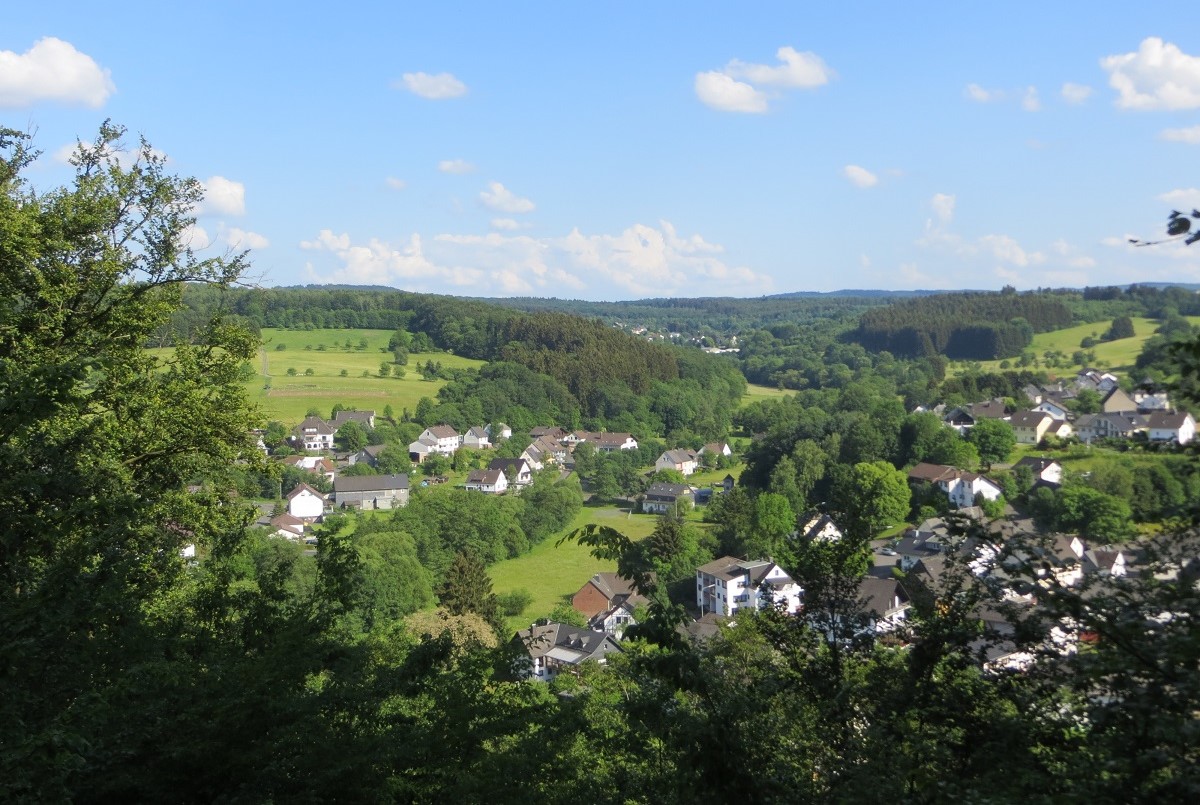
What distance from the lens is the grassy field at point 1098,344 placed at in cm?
7838

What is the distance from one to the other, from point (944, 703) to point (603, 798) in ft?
9.03

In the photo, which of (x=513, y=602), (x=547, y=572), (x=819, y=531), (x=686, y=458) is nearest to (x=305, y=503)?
(x=547, y=572)

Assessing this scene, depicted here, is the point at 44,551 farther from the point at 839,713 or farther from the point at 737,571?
the point at 737,571

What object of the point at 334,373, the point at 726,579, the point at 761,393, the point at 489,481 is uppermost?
the point at 334,373

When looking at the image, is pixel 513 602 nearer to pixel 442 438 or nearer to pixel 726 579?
pixel 726 579

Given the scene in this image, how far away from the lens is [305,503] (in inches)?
2005

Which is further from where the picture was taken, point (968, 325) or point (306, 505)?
point (968, 325)

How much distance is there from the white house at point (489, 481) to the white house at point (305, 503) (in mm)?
10608

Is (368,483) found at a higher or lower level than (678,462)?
higher

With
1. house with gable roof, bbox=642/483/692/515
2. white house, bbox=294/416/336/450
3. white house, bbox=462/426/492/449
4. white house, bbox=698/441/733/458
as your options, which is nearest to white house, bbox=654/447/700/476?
white house, bbox=698/441/733/458

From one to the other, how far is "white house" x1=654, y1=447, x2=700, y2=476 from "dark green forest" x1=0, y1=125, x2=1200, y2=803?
189ft

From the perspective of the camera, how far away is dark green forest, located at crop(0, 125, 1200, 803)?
3.84 metres

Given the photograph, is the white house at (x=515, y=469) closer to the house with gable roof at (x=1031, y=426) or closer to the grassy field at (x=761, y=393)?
the house with gable roof at (x=1031, y=426)

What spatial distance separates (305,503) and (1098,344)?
77456mm
